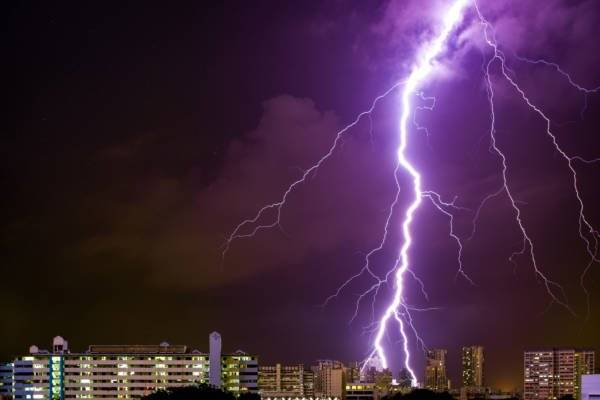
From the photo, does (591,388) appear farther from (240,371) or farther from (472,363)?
(472,363)

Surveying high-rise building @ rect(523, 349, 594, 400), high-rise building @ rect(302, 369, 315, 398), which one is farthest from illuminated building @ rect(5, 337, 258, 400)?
high-rise building @ rect(523, 349, 594, 400)

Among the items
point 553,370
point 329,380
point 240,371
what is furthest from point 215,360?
point 553,370

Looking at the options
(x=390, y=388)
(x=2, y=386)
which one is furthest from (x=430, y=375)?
(x=2, y=386)

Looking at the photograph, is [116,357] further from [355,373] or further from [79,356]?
[355,373]

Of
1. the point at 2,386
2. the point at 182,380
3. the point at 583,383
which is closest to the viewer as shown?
the point at 583,383

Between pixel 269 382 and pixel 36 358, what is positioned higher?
pixel 36 358

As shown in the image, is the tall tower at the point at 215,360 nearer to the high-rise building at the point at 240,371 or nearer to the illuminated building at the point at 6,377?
the high-rise building at the point at 240,371

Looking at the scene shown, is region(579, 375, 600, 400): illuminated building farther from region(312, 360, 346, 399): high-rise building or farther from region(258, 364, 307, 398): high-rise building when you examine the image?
region(258, 364, 307, 398): high-rise building
